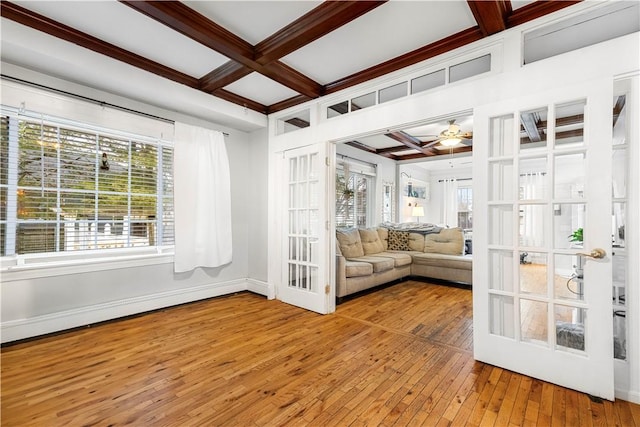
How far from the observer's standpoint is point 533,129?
2.21 meters

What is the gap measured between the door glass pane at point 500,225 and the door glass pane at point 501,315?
432mm

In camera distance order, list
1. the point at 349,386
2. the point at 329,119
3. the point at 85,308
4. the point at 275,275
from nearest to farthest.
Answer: the point at 349,386 → the point at 85,308 → the point at 329,119 → the point at 275,275

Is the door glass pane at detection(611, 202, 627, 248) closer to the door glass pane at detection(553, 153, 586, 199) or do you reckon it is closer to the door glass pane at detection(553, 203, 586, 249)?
the door glass pane at detection(553, 203, 586, 249)

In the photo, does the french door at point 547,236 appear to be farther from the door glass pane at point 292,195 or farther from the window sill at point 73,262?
the window sill at point 73,262

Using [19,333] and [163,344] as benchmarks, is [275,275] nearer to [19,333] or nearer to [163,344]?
[163,344]

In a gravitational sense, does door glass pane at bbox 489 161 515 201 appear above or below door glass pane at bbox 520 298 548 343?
above

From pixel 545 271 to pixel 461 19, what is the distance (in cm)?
201

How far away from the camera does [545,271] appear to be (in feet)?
6.81

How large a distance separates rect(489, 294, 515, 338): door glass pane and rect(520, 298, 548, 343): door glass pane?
0.08 metres

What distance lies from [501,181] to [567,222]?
22.9 inches

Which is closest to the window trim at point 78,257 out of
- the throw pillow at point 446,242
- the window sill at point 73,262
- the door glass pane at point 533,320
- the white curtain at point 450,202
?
the window sill at point 73,262

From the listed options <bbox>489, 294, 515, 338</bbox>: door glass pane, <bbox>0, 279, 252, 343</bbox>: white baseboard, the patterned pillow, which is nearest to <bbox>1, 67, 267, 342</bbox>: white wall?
<bbox>0, 279, 252, 343</bbox>: white baseboard

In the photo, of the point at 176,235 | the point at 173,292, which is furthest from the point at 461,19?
the point at 173,292

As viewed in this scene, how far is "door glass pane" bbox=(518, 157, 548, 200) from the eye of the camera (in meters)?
2.06
